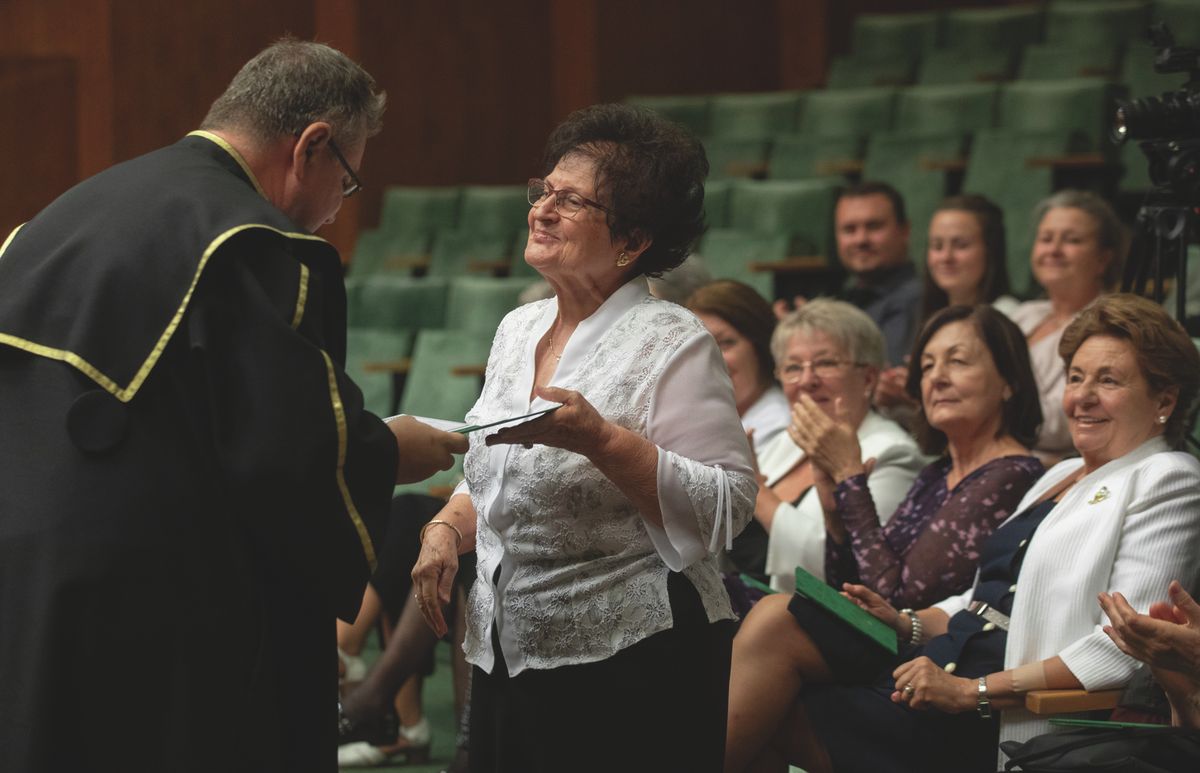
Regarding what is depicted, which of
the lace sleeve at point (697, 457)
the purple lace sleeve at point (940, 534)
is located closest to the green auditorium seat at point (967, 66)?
the purple lace sleeve at point (940, 534)

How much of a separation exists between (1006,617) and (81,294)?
132 cm

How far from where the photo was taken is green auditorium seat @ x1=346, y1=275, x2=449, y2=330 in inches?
182

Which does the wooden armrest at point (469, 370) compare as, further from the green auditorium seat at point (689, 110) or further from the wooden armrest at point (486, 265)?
the green auditorium seat at point (689, 110)

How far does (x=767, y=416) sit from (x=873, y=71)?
3.34 m

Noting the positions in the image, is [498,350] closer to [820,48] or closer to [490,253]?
[490,253]

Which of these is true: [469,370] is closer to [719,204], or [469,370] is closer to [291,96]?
[719,204]

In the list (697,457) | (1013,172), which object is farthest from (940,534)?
(1013,172)

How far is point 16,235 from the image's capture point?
1508 millimetres

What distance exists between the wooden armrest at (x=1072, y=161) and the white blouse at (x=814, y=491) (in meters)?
1.71

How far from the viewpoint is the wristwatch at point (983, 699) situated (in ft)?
6.46

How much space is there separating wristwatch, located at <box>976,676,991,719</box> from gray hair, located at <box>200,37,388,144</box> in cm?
108

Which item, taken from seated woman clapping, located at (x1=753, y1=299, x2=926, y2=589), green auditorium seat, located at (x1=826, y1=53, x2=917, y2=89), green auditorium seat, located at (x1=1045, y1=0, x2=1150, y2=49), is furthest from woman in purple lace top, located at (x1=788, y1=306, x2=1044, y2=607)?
green auditorium seat, located at (x1=826, y1=53, x2=917, y2=89)

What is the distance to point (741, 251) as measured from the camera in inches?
169

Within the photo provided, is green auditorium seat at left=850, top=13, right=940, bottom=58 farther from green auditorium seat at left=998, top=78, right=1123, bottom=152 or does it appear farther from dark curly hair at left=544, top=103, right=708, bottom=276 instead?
dark curly hair at left=544, top=103, right=708, bottom=276
